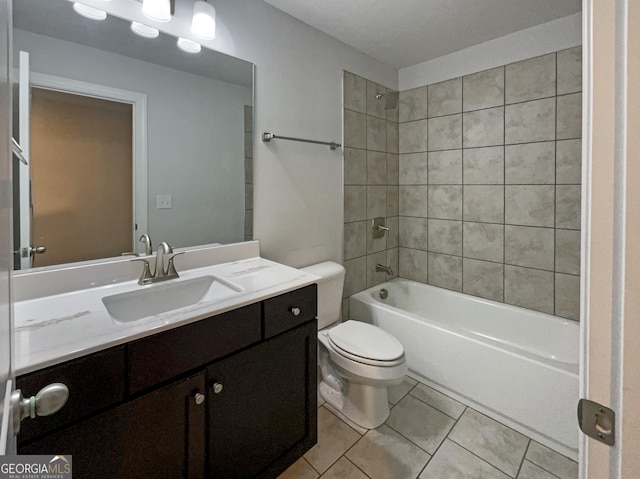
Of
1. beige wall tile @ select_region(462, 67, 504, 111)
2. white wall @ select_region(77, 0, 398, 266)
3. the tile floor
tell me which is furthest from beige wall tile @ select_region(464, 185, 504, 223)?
the tile floor

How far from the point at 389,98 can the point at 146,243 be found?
7.18 ft

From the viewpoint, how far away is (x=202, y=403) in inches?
40.9

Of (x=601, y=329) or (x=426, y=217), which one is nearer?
(x=601, y=329)

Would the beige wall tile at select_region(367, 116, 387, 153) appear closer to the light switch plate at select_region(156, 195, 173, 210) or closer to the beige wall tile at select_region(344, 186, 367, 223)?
the beige wall tile at select_region(344, 186, 367, 223)

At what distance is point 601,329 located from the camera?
17.9 inches

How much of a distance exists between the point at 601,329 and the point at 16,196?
5.31ft

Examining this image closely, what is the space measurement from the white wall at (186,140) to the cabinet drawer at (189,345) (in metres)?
0.63

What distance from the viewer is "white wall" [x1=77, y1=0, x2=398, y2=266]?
171cm

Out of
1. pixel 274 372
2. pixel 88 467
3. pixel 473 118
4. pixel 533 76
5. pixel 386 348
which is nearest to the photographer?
pixel 88 467

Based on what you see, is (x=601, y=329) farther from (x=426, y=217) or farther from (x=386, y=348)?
(x=426, y=217)

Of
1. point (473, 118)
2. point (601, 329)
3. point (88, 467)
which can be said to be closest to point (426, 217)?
point (473, 118)

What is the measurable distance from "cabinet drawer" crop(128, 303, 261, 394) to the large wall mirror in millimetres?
625

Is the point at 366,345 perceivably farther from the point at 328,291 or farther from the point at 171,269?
the point at 171,269

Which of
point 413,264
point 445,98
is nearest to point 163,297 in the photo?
point 413,264
